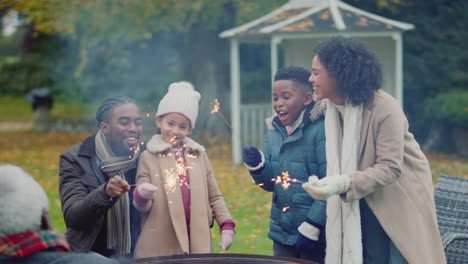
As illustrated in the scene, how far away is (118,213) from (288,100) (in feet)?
3.52

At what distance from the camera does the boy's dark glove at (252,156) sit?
3.47 metres

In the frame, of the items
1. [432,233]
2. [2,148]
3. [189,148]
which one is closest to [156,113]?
[189,148]

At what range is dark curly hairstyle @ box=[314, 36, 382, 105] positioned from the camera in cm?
334

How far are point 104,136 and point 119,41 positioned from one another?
14894 millimetres

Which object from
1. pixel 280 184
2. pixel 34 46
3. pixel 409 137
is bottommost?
pixel 280 184

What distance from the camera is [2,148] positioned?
53.0 feet

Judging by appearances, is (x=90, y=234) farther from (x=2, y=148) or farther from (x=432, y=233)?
(x=2, y=148)

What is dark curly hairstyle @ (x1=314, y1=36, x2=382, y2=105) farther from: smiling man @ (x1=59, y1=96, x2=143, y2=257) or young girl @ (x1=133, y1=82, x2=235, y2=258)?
smiling man @ (x1=59, y1=96, x2=143, y2=257)

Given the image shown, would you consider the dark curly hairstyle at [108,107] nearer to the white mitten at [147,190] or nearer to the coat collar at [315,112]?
the white mitten at [147,190]

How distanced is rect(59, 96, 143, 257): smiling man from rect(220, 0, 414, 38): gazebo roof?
316 inches

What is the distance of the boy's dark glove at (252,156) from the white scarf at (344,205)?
0.36m

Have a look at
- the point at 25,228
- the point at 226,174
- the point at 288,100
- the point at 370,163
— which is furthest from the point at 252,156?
the point at 226,174

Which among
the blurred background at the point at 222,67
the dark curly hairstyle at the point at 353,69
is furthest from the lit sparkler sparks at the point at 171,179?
the blurred background at the point at 222,67

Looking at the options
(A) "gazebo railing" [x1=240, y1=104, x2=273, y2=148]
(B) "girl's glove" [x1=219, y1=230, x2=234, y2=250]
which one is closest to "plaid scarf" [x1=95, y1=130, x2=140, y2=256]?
(B) "girl's glove" [x1=219, y1=230, x2=234, y2=250]
